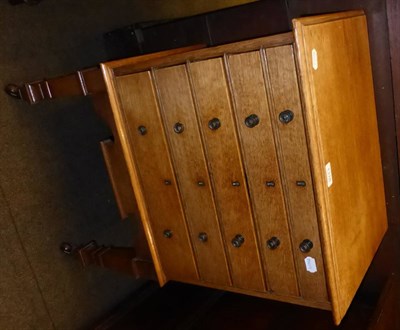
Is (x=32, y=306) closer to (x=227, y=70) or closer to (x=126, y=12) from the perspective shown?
(x=227, y=70)

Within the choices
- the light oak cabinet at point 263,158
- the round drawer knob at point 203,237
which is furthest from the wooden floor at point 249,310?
the round drawer knob at point 203,237

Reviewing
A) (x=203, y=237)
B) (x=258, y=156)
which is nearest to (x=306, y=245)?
(x=258, y=156)

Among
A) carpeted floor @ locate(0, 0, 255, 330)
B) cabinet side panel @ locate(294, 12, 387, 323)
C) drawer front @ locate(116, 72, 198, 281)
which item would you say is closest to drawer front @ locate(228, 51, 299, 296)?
cabinet side panel @ locate(294, 12, 387, 323)

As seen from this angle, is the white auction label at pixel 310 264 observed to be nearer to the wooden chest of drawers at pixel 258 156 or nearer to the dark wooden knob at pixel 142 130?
the wooden chest of drawers at pixel 258 156

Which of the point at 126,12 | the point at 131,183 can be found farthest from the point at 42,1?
the point at 131,183

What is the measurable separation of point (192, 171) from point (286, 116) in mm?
585

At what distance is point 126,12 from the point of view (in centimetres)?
323

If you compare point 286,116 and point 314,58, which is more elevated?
point 314,58

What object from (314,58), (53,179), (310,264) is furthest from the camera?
(53,179)

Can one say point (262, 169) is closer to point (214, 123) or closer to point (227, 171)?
point (227, 171)

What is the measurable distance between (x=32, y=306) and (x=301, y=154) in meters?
2.15

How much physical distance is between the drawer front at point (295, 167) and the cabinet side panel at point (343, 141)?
0.05 metres

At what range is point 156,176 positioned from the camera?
208 cm

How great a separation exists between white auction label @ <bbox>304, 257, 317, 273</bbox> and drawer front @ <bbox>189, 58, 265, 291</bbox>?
246 millimetres
